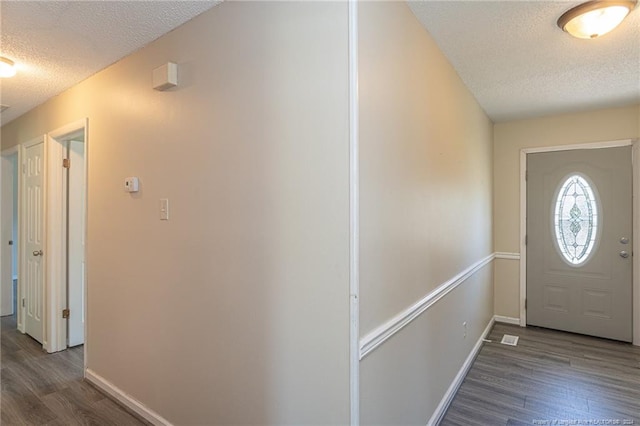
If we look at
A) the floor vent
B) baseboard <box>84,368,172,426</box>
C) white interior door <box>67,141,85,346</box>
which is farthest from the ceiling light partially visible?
the floor vent

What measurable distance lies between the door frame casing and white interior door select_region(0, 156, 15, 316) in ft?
20.8

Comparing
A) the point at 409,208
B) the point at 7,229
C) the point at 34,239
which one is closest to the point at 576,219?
the point at 409,208

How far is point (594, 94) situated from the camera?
311 centimetres

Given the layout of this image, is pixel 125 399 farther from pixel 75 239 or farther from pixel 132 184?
pixel 75 239

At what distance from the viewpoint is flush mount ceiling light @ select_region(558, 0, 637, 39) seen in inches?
Answer: 68.7

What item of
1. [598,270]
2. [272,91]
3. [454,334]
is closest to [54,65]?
[272,91]

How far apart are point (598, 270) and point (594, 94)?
1.80 metres

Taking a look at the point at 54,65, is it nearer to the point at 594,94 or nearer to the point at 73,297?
the point at 73,297

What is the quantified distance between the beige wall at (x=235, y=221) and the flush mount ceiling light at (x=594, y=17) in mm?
1439

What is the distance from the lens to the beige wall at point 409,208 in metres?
1.39

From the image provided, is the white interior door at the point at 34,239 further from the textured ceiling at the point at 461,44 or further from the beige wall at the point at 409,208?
the beige wall at the point at 409,208

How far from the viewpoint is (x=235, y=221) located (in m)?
1.63

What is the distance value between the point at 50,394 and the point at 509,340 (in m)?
4.09

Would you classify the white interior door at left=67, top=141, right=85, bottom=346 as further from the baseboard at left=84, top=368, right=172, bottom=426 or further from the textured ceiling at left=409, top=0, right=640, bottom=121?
the textured ceiling at left=409, top=0, right=640, bottom=121
